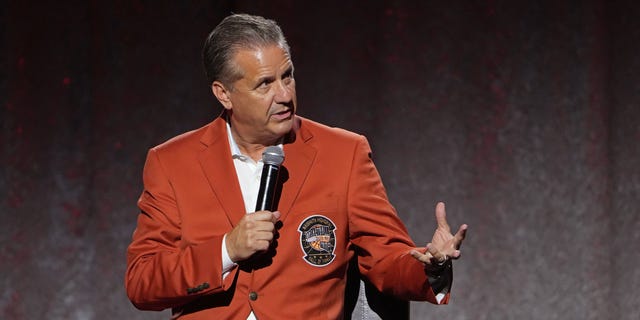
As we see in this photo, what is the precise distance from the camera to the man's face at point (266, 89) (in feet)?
5.75

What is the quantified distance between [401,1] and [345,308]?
1.08 m

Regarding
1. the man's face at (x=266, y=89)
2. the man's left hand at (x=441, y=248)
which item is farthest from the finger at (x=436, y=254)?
the man's face at (x=266, y=89)

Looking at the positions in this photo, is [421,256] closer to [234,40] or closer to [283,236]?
[283,236]

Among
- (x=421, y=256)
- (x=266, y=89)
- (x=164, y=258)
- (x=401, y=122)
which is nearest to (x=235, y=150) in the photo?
(x=266, y=89)

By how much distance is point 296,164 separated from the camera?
5.97ft

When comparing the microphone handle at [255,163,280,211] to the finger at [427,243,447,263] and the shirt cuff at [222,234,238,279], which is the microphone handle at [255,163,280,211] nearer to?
the shirt cuff at [222,234,238,279]

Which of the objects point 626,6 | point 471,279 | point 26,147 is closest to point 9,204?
point 26,147

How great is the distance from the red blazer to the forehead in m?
0.17

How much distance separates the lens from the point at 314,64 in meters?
2.63

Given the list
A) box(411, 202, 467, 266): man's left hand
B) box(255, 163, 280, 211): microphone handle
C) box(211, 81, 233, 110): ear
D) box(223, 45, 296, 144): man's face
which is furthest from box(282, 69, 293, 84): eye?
box(411, 202, 467, 266): man's left hand

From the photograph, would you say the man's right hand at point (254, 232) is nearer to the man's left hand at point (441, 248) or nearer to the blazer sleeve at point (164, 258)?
the blazer sleeve at point (164, 258)

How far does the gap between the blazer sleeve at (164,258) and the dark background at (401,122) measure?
2.70ft

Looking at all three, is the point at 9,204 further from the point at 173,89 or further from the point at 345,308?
the point at 345,308

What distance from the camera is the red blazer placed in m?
1.74
